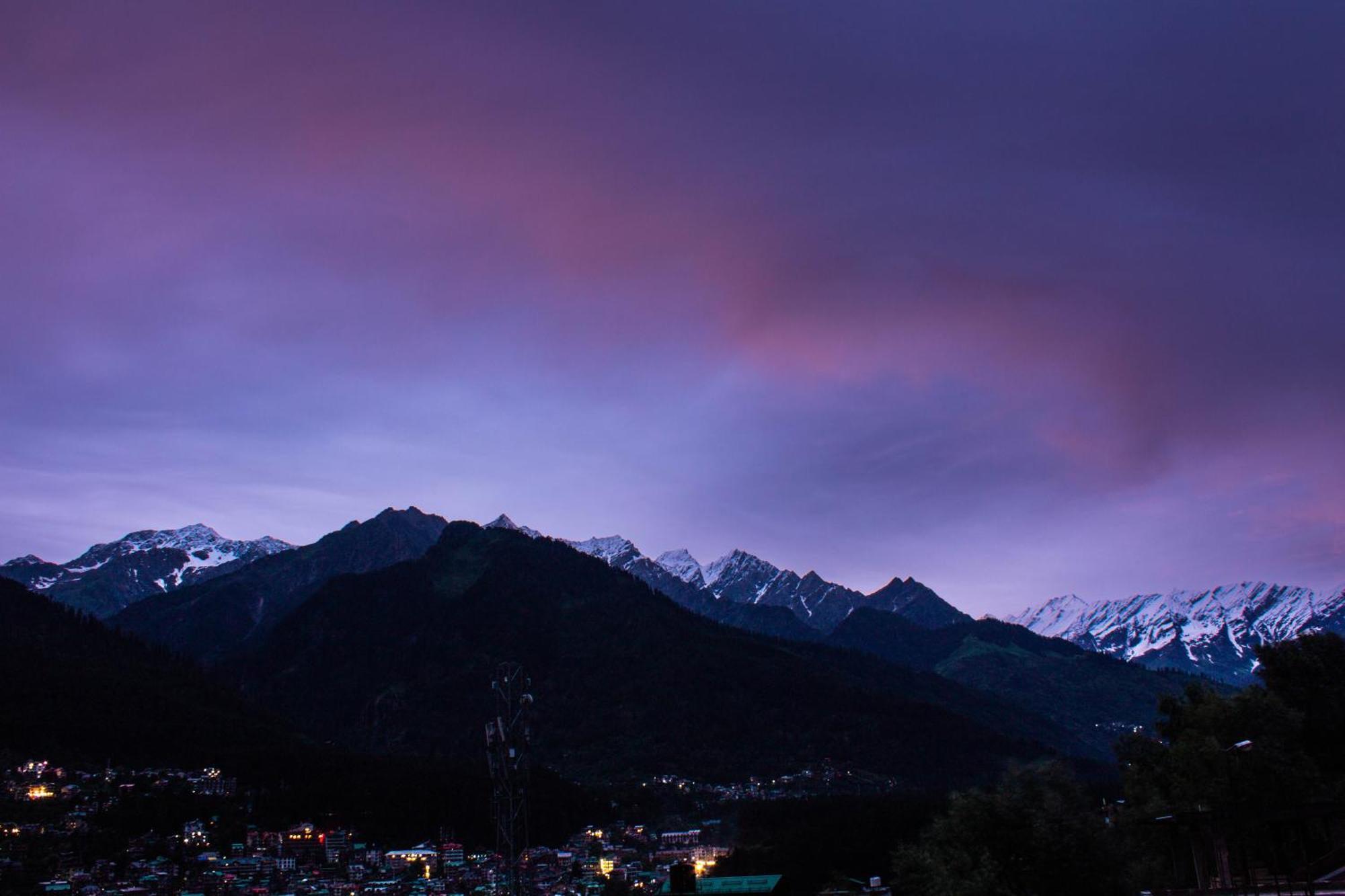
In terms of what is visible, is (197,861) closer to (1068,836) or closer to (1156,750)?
(1156,750)

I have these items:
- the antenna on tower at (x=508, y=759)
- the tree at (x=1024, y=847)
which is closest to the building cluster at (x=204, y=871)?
the antenna on tower at (x=508, y=759)

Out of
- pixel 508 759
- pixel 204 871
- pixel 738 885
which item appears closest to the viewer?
pixel 508 759

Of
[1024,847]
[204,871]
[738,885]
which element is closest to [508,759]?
[738,885]

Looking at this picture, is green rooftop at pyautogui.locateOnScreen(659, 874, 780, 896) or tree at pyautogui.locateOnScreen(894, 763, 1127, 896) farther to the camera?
green rooftop at pyautogui.locateOnScreen(659, 874, 780, 896)

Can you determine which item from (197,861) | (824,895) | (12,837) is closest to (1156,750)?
(824,895)

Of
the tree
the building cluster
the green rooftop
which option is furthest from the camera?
the building cluster

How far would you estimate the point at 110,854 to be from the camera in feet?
600

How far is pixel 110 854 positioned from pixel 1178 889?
6874 inches

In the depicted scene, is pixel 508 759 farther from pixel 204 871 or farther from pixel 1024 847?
pixel 204 871

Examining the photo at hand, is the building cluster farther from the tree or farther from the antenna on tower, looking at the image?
the tree

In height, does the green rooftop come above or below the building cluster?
above

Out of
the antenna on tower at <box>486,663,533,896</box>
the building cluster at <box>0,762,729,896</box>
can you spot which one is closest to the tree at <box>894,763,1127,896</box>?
the antenna on tower at <box>486,663,533,896</box>

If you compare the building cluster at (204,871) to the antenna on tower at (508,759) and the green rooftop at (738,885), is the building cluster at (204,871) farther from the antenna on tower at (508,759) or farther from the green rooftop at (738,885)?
the antenna on tower at (508,759)

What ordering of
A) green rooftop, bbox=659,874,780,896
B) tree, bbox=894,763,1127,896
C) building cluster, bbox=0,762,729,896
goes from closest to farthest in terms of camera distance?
tree, bbox=894,763,1127,896 < green rooftop, bbox=659,874,780,896 < building cluster, bbox=0,762,729,896
